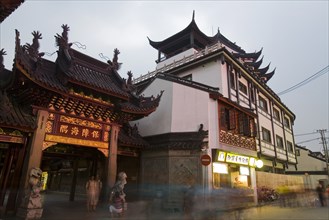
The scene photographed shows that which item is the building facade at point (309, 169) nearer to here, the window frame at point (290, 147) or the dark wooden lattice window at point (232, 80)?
the window frame at point (290, 147)

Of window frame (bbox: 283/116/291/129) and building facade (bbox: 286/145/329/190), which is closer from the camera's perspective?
window frame (bbox: 283/116/291/129)

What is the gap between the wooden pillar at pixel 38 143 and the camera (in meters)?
9.62

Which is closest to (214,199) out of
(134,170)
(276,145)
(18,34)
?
(134,170)

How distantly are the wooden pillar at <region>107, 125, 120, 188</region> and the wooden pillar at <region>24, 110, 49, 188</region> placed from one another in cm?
339

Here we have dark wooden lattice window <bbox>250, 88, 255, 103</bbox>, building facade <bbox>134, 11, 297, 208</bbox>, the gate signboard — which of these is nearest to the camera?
the gate signboard

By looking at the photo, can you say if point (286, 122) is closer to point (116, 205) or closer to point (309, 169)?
point (309, 169)

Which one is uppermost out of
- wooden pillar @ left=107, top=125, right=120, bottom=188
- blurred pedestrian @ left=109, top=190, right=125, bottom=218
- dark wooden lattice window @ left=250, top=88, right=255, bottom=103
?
dark wooden lattice window @ left=250, top=88, right=255, bottom=103

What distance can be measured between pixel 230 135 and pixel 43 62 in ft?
39.8

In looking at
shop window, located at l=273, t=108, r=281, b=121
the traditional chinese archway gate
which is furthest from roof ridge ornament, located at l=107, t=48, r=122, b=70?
shop window, located at l=273, t=108, r=281, b=121

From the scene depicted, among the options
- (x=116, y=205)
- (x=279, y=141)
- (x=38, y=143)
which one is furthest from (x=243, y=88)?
(x=38, y=143)

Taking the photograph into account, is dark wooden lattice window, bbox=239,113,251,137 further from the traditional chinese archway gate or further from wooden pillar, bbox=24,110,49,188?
wooden pillar, bbox=24,110,49,188

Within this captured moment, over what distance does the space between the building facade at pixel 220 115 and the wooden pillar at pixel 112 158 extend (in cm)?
346

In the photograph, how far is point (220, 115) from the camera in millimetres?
16141

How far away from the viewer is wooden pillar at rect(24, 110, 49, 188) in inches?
379
